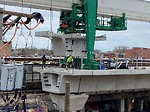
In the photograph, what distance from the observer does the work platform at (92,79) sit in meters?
20.5

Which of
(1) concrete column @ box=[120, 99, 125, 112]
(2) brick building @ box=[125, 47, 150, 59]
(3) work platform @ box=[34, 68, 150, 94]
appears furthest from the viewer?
(2) brick building @ box=[125, 47, 150, 59]

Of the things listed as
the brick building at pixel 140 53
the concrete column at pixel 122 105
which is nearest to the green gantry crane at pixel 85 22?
the concrete column at pixel 122 105

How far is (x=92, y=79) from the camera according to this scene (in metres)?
22.2

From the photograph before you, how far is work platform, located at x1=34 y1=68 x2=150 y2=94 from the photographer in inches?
809

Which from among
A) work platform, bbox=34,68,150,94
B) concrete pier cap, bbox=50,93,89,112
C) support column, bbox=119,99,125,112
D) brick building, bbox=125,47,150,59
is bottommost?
support column, bbox=119,99,125,112

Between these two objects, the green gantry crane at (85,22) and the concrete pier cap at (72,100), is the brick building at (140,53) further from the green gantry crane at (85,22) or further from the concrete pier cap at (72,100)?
the concrete pier cap at (72,100)

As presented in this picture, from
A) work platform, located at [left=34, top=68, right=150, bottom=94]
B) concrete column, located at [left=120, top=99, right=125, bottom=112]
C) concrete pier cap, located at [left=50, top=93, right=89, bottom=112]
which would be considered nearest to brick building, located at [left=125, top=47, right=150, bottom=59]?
concrete column, located at [left=120, top=99, right=125, bottom=112]

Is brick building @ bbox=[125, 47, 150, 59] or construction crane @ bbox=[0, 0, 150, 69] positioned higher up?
construction crane @ bbox=[0, 0, 150, 69]

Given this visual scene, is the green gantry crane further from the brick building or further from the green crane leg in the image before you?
the brick building

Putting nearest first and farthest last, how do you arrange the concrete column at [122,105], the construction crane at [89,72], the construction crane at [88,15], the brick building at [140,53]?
1. the construction crane at [89,72]
2. the construction crane at [88,15]
3. the concrete column at [122,105]
4. the brick building at [140,53]

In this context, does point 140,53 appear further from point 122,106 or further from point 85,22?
point 85,22

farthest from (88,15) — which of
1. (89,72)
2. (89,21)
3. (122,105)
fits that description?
(122,105)

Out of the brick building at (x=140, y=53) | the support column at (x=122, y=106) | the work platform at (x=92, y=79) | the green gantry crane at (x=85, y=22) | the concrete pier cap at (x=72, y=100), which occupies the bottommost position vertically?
the support column at (x=122, y=106)

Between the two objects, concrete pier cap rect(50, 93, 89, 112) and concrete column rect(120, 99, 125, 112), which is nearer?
concrete pier cap rect(50, 93, 89, 112)
